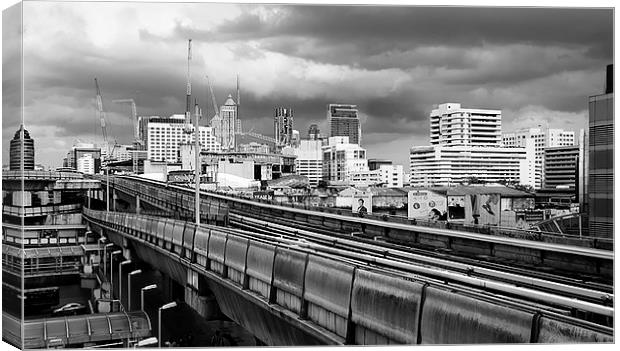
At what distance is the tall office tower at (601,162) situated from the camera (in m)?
11.3

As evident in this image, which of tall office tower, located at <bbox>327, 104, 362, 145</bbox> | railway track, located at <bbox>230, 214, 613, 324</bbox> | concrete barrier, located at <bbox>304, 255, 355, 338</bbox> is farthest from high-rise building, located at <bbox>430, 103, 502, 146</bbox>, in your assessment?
concrete barrier, located at <bbox>304, 255, 355, 338</bbox>

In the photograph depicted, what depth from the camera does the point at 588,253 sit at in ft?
33.0

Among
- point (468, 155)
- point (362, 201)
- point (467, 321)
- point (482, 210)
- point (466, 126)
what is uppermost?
point (466, 126)

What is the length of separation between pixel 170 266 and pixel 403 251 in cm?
762

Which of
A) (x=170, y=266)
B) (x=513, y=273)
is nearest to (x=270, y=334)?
(x=513, y=273)

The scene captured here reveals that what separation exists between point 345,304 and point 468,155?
101 ft

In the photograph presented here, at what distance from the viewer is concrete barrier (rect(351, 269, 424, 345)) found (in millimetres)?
7256

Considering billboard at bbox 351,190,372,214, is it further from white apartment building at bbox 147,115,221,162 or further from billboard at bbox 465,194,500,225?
white apartment building at bbox 147,115,221,162

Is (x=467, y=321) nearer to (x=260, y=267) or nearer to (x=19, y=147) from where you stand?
(x=260, y=267)

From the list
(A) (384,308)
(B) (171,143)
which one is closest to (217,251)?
(A) (384,308)

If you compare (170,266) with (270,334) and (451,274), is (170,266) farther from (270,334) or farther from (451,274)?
(451,274)

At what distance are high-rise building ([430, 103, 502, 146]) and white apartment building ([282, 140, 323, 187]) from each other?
610 cm

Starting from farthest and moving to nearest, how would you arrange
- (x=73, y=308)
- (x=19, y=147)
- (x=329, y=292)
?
(x=73, y=308) → (x=19, y=147) → (x=329, y=292)

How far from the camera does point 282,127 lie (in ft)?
87.1
